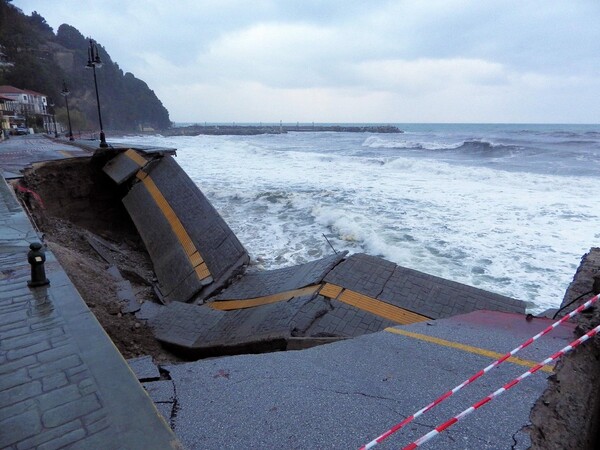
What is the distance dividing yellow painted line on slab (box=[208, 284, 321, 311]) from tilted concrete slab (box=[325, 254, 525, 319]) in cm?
44

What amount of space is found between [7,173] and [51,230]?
3.31 meters

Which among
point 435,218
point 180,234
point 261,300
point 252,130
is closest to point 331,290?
point 261,300

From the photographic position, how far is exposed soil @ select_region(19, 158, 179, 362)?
18.1 ft

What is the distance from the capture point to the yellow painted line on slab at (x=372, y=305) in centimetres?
566

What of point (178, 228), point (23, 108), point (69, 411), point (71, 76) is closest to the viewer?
point (69, 411)

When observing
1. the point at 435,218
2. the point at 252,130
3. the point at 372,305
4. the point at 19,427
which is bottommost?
the point at 435,218

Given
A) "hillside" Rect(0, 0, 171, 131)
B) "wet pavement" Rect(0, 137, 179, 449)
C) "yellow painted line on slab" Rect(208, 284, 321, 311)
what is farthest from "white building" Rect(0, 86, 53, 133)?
"wet pavement" Rect(0, 137, 179, 449)

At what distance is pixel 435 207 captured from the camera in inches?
584

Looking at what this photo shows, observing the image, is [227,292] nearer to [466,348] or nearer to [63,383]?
[466,348]

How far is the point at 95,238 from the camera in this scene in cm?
1056

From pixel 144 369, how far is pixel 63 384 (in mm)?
928

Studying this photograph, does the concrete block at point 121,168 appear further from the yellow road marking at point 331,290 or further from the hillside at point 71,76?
the hillside at point 71,76

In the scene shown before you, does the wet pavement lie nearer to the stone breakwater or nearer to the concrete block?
the concrete block

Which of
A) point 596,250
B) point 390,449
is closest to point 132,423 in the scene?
point 390,449
